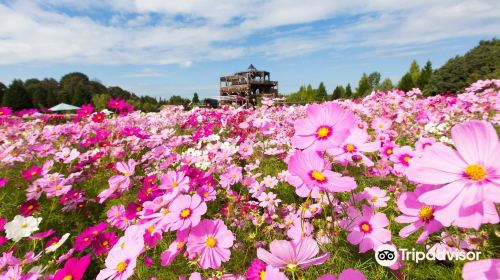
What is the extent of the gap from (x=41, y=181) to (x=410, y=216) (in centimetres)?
259

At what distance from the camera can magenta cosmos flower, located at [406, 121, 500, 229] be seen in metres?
0.50

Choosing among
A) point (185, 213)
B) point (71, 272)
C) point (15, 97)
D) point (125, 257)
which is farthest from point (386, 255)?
point (15, 97)

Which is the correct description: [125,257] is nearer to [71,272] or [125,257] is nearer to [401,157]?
[71,272]

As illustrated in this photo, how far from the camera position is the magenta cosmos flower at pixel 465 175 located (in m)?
0.50

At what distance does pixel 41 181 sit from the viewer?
2.44 m

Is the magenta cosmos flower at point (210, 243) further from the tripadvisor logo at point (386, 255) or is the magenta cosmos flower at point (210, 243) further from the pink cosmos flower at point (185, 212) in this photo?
the tripadvisor logo at point (386, 255)

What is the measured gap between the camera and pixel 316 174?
88 cm

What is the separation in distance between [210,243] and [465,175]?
64 centimetres

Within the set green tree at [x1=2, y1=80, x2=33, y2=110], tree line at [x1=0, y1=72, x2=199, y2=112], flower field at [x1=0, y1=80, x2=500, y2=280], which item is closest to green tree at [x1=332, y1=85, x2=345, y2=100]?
tree line at [x1=0, y1=72, x2=199, y2=112]

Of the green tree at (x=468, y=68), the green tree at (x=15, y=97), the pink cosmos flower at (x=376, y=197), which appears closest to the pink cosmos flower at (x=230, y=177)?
the pink cosmos flower at (x=376, y=197)

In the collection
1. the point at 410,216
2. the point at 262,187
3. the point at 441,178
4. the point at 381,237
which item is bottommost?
the point at 262,187

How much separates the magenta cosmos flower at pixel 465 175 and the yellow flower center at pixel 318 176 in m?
0.29

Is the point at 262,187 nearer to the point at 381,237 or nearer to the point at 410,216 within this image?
the point at 381,237

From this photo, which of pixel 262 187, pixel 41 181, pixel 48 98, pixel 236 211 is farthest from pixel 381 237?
pixel 48 98
